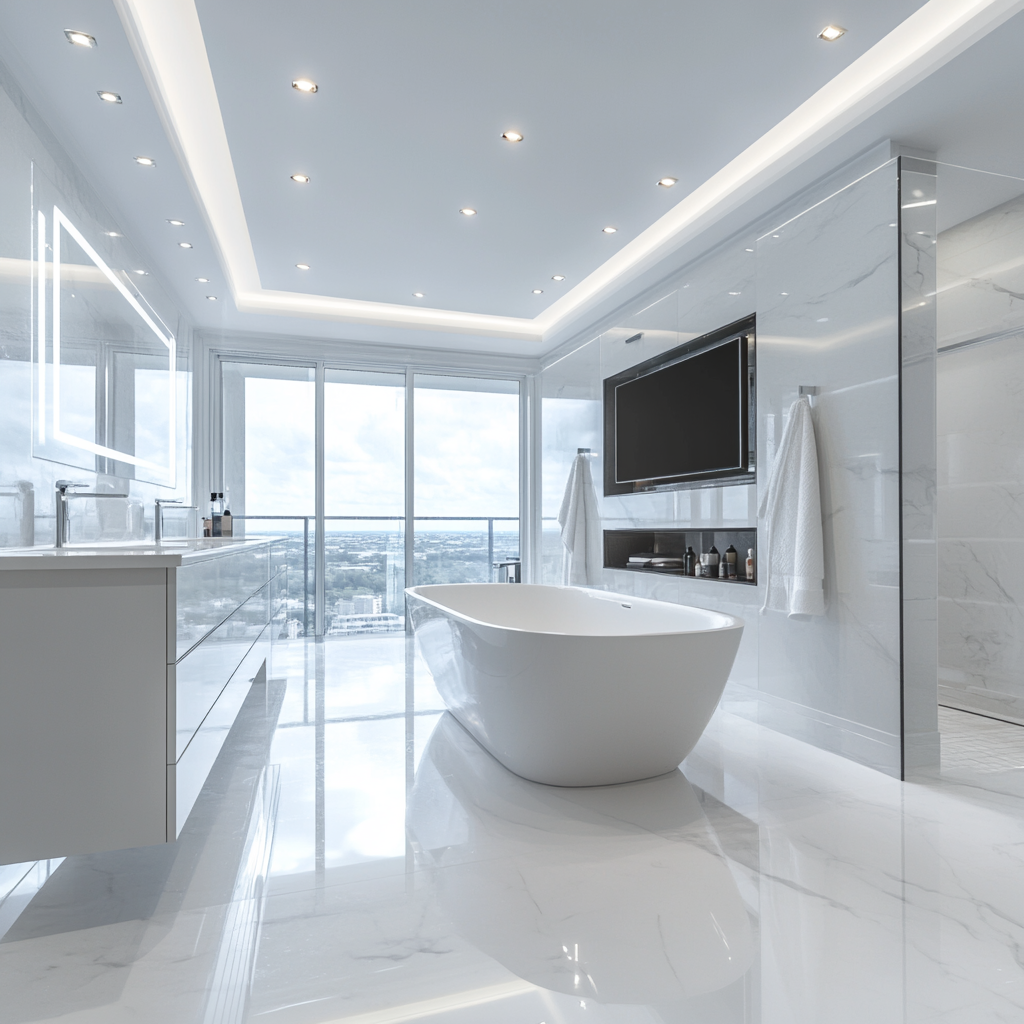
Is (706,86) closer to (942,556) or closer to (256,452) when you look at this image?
(942,556)

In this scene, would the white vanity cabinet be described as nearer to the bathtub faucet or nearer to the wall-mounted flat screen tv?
the wall-mounted flat screen tv

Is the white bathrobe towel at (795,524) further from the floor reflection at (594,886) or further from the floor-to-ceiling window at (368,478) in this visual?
the floor-to-ceiling window at (368,478)

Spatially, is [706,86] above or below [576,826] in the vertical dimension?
above

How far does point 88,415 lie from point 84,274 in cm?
55

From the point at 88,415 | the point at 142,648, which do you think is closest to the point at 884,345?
the point at 142,648

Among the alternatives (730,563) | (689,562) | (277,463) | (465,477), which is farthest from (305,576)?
(730,563)

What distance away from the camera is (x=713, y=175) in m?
3.25

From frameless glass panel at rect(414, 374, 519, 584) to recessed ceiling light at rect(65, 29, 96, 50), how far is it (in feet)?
12.4

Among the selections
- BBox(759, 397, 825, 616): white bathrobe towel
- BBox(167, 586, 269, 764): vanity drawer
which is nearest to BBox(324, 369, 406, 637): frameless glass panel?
BBox(167, 586, 269, 764): vanity drawer

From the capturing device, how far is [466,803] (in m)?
2.29

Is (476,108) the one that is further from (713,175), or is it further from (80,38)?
(80,38)

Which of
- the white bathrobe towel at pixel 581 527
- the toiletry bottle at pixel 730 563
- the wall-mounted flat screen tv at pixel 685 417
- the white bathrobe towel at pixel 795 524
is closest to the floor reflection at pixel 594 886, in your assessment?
the white bathrobe towel at pixel 795 524

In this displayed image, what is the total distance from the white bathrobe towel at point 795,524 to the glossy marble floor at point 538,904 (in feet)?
2.14

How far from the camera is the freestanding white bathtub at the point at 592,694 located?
219 cm
